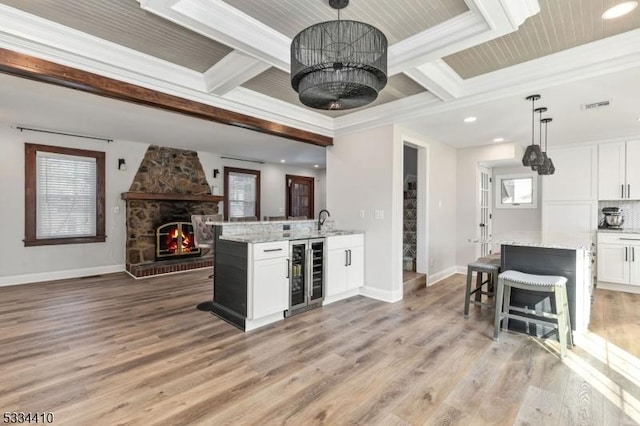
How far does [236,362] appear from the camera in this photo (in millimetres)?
2510

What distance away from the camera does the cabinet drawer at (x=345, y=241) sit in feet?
13.0

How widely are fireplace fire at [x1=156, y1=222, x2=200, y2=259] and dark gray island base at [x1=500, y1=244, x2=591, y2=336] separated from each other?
556 cm

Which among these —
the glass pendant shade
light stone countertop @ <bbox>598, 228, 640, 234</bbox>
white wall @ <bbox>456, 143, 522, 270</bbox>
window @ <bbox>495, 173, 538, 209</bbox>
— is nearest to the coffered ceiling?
the glass pendant shade

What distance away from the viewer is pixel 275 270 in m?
3.33

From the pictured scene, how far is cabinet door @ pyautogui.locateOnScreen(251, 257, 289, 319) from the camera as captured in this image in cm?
316

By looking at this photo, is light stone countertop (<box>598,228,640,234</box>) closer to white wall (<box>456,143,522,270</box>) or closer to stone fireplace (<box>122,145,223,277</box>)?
white wall (<box>456,143,522,270</box>)

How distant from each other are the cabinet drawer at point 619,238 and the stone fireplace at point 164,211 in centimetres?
670

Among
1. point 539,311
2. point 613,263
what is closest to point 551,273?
point 539,311

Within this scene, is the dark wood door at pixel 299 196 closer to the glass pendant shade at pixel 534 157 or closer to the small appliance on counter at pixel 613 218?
the glass pendant shade at pixel 534 157

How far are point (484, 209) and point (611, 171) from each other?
1.87 metres

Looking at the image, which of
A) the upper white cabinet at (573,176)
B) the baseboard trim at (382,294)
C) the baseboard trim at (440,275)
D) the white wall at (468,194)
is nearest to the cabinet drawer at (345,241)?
the baseboard trim at (382,294)

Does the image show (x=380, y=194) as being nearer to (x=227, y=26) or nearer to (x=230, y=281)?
(x=230, y=281)

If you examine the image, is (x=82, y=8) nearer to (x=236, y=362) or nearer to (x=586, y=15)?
(x=236, y=362)

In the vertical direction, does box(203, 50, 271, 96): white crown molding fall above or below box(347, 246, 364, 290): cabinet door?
above
